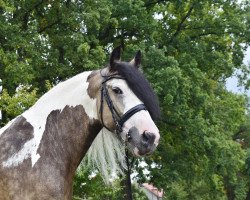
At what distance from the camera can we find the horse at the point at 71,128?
435 cm

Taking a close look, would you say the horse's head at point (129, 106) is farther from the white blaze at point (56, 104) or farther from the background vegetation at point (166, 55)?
the background vegetation at point (166, 55)

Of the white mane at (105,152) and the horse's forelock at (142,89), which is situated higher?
the horse's forelock at (142,89)

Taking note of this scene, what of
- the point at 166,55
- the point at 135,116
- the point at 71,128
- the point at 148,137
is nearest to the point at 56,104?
the point at 71,128

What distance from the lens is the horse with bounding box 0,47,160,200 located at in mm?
4352

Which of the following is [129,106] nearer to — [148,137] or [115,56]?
[148,137]

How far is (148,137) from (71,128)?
0.80 m

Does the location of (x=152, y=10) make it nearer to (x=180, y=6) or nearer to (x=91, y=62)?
(x=180, y=6)

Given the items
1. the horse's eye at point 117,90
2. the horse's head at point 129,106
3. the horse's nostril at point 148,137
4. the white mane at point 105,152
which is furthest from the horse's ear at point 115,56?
the horse's nostril at point 148,137

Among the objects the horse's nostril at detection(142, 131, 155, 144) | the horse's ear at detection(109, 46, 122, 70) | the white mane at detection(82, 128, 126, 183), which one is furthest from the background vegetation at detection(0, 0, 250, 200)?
the horse's nostril at detection(142, 131, 155, 144)

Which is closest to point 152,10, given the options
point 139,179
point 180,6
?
point 180,6

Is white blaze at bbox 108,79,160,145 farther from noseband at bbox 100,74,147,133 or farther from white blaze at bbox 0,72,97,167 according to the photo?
white blaze at bbox 0,72,97,167

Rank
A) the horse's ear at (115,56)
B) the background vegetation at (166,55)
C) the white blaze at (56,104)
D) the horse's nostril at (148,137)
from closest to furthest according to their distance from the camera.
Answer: the horse's nostril at (148,137) → the white blaze at (56,104) → the horse's ear at (115,56) → the background vegetation at (166,55)

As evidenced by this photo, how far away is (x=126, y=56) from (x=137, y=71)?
53.0 feet

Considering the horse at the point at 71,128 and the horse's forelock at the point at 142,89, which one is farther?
the horse's forelock at the point at 142,89
